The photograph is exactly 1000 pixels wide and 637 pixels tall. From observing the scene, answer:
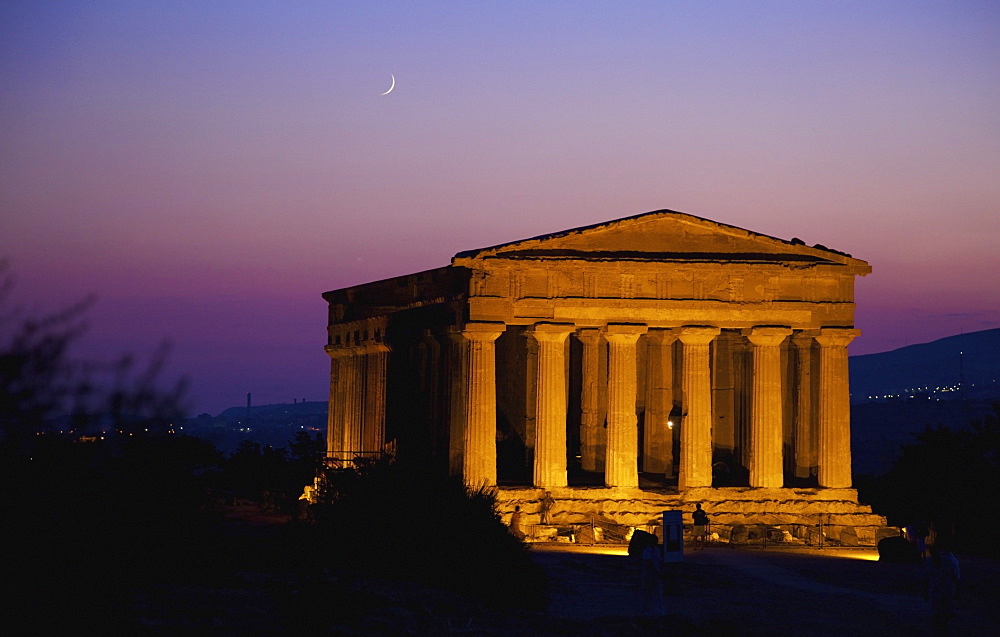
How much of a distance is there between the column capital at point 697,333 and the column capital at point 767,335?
1.14 metres

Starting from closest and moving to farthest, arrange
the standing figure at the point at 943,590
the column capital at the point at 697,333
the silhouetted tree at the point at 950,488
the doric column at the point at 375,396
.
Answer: the standing figure at the point at 943,590 → the column capital at the point at 697,333 → the silhouetted tree at the point at 950,488 → the doric column at the point at 375,396

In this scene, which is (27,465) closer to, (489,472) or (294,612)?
(294,612)

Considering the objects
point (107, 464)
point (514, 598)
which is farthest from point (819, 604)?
point (107, 464)

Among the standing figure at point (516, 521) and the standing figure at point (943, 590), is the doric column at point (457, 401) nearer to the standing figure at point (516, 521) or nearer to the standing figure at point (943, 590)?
the standing figure at point (516, 521)

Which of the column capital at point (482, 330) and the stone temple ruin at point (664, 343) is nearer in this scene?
the column capital at point (482, 330)

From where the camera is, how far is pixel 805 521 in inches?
1519

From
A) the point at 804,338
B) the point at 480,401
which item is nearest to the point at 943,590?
the point at 480,401

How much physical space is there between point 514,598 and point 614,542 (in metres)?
12.8

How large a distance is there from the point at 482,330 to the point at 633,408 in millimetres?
5019

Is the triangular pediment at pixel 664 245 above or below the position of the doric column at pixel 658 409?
above

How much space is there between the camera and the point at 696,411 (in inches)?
1545

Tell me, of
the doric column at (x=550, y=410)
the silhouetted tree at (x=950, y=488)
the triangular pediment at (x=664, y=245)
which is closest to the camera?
the triangular pediment at (x=664, y=245)

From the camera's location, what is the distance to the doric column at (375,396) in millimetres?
47094

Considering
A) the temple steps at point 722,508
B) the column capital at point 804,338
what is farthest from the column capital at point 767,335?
the temple steps at point 722,508
